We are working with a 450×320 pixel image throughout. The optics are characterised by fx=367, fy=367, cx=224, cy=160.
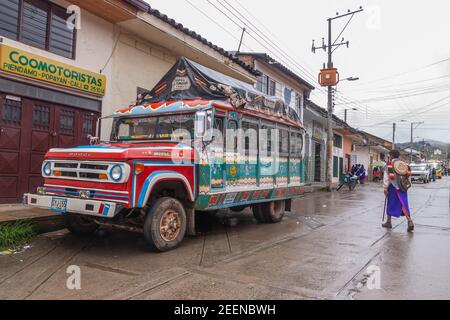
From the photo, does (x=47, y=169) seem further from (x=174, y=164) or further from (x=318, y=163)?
(x=318, y=163)

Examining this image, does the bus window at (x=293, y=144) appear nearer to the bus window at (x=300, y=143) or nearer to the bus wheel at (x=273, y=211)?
the bus window at (x=300, y=143)

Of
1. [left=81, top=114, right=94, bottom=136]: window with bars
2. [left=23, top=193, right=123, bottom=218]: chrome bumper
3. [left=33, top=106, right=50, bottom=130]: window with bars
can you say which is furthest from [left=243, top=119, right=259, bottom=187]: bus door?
[left=33, top=106, right=50, bottom=130]: window with bars

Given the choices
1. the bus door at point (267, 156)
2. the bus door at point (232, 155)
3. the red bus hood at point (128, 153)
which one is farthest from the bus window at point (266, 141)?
the red bus hood at point (128, 153)

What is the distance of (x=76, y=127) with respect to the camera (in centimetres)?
916

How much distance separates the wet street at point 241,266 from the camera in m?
4.08

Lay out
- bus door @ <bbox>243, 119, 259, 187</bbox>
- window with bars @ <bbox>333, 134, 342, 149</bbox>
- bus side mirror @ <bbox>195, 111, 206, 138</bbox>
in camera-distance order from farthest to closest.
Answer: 1. window with bars @ <bbox>333, 134, 342, 149</bbox>
2. bus door @ <bbox>243, 119, 259, 187</bbox>
3. bus side mirror @ <bbox>195, 111, 206, 138</bbox>

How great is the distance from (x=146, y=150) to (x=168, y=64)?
24.4ft

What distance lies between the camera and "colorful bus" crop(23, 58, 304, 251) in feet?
17.2

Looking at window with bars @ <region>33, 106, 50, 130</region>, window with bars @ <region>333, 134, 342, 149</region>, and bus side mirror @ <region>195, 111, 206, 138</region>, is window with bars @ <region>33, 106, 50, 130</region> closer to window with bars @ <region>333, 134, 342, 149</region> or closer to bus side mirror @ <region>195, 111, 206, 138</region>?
bus side mirror @ <region>195, 111, 206, 138</region>

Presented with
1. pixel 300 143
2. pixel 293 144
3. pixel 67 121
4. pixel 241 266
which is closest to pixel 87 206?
pixel 241 266

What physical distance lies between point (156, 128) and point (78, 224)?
86.5 inches

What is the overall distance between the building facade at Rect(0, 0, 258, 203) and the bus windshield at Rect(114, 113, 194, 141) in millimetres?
2299
